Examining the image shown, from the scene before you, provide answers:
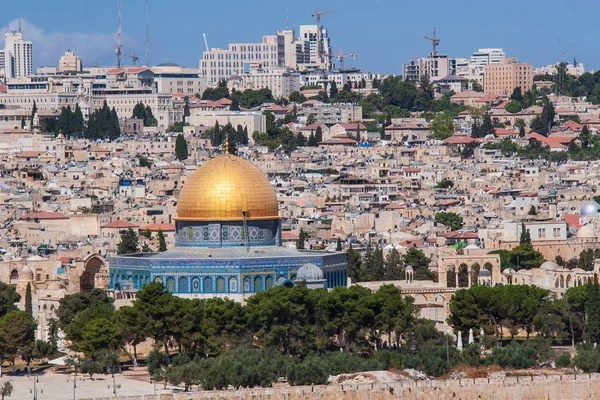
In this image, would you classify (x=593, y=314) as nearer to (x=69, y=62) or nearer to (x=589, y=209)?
(x=589, y=209)

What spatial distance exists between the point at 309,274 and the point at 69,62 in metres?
114

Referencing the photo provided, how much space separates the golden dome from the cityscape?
56 mm

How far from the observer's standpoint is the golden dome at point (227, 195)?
56.3 meters

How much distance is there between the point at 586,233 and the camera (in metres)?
74.9

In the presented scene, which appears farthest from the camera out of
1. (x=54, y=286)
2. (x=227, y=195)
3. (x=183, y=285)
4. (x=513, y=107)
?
(x=513, y=107)

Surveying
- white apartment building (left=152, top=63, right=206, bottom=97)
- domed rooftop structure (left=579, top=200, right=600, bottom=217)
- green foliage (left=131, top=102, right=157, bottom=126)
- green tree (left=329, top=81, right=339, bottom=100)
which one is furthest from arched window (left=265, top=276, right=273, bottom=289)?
white apartment building (left=152, top=63, right=206, bottom=97)

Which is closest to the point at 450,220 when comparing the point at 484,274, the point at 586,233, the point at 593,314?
the point at 586,233

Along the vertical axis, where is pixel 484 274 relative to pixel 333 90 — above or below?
below

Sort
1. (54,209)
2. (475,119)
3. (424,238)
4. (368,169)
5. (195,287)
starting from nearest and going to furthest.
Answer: (195,287), (424,238), (54,209), (368,169), (475,119)

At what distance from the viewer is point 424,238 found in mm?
78000

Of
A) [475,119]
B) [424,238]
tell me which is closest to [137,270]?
[424,238]

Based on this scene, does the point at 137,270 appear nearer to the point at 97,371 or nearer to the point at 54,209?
the point at 97,371

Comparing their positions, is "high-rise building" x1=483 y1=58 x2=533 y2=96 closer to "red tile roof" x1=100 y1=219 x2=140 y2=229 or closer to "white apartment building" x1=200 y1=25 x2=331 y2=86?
"white apartment building" x1=200 y1=25 x2=331 y2=86

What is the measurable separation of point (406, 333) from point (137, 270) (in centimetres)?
841
